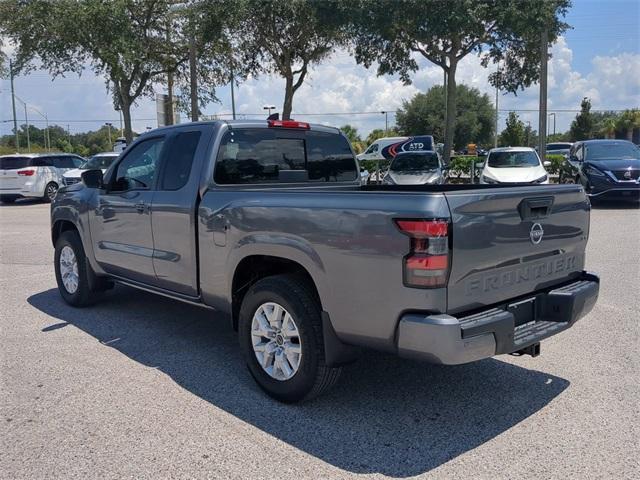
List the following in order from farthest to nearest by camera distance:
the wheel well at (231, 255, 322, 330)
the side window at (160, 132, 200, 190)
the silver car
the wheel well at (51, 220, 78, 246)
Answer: the silver car < the wheel well at (51, 220, 78, 246) < the side window at (160, 132, 200, 190) < the wheel well at (231, 255, 322, 330)

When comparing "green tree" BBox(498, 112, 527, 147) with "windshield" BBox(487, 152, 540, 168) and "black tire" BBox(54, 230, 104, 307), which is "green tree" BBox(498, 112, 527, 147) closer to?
"windshield" BBox(487, 152, 540, 168)

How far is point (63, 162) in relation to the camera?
23.0 m

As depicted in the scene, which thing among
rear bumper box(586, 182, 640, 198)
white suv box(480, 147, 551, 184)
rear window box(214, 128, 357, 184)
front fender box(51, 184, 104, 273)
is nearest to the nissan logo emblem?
rear window box(214, 128, 357, 184)

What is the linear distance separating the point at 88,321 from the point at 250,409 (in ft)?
9.58

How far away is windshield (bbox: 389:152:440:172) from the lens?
63.2 ft

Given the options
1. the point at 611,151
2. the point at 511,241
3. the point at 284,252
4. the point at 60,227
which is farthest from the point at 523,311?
the point at 611,151

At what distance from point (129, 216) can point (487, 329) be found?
11.8 feet

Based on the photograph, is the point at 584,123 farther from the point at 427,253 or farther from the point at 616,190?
the point at 427,253

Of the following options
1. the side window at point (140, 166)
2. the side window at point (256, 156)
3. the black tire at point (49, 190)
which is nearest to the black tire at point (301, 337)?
the side window at point (256, 156)

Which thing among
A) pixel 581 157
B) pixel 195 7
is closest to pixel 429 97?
pixel 195 7

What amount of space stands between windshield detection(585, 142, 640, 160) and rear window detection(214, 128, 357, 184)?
13077 mm

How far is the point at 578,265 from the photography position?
14.3ft

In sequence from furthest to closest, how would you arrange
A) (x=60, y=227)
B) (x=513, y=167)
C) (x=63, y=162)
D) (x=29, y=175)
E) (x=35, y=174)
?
(x=63, y=162)
(x=35, y=174)
(x=29, y=175)
(x=513, y=167)
(x=60, y=227)

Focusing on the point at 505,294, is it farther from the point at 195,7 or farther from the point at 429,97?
the point at 429,97
